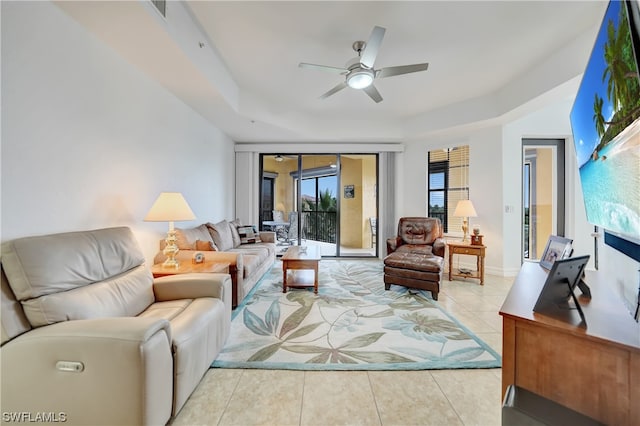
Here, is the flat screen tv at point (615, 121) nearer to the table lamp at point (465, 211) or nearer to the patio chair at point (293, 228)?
the table lamp at point (465, 211)

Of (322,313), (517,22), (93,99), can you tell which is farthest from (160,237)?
(517,22)

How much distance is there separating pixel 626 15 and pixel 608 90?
1.09 ft

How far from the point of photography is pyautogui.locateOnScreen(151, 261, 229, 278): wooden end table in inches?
93.4

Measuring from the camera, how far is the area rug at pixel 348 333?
6.31 feet

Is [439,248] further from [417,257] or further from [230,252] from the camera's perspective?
[230,252]

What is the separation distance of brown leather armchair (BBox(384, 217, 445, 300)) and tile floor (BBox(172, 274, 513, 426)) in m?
1.41

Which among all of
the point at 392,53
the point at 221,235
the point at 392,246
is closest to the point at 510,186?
the point at 392,246

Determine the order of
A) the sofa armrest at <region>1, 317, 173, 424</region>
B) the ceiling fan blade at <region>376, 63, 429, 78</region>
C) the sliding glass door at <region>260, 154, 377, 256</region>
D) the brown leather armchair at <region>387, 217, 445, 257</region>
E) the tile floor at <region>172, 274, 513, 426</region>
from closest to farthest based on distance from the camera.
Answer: the sofa armrest at <region>1, 317, 173, 424</region>, the tile floor at <region>172, 274, 513, 426</region>, the ceiling fan blade at <region>376, 63, 429, 78</region>, the brown leather armchair at <region>387, 217, 445, 257</region>, the sliding glass door at <region>260, 154, 377, 256</region>

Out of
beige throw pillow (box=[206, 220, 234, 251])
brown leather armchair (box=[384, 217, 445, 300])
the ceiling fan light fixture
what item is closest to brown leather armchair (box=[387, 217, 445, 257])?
brown leather armchair (box=[384, 217, 445, 300])

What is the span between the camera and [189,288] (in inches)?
78.4

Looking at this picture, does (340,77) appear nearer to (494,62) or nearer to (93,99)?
(494,62)

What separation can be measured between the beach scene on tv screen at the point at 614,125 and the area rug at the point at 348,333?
136 cm

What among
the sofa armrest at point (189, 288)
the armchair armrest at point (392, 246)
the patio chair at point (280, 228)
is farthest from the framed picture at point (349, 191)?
the sofa armrest at point (189, 288)

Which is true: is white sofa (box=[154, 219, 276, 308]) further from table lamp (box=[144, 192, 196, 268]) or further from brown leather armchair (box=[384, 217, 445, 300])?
brown leather armchair (box=[384, 217, 445, 300])
